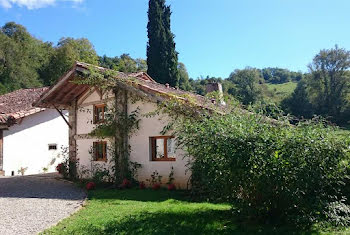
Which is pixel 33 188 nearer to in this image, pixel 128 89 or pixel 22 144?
pixel 128 89

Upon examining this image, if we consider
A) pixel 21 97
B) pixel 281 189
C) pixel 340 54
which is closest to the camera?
pixel 281 189

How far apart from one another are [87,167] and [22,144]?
5.86 m

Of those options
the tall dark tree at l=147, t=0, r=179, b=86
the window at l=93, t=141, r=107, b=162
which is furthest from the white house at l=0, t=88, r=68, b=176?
the tall dark tree at l=147, t=0, r=179, b=86

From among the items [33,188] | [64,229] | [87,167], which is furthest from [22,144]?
[64,229]

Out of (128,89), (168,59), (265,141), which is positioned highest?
(168,59)

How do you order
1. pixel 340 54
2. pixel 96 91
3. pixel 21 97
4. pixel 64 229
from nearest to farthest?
1. pixel 64 229
2. pixel 96 91
3. pixel 21 97
4. pixel 340 54

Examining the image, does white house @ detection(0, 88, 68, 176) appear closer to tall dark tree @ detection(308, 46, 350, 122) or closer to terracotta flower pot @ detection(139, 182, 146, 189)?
terracotta flower pot @ detection(139, 182, 146, 189)

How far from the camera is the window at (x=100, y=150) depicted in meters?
13.6

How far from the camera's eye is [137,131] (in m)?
12.1

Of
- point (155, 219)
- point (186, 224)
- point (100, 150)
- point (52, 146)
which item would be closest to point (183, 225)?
point (186, 224)

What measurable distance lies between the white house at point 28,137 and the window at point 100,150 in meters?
5.54

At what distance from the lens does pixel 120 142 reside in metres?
12.3

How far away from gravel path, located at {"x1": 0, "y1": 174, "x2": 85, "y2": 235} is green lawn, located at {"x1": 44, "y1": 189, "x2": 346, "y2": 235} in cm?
43

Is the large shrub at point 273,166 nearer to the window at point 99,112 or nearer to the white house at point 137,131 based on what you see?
the white house at point 137,131
